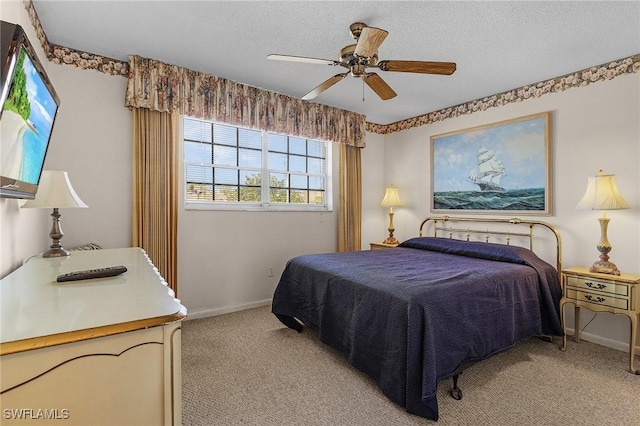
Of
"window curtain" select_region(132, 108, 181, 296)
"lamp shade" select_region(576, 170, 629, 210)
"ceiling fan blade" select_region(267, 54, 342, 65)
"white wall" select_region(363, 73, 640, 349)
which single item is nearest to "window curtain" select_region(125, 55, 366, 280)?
"window curtain" select_region(132, 108, 181, 296)

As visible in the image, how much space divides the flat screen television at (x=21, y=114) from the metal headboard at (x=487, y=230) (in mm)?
3997

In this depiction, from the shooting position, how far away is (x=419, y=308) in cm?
181

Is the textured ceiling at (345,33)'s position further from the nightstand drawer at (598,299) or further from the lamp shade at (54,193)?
the nightstand drawer at (598,299)

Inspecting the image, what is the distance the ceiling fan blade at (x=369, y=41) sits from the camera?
1792 mm

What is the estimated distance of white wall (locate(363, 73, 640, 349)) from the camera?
268 cm

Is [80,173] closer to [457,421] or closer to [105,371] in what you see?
[105,371]

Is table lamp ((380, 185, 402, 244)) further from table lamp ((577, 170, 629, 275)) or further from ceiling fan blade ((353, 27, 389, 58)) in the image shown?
ceiling fan blade ((353, 27, 389, 58))

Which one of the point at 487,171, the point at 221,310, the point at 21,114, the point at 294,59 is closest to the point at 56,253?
the point at 21,114

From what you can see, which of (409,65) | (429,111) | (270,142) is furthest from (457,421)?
(429,111)

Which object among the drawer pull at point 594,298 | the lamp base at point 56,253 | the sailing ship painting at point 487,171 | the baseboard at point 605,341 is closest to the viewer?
the lamp base at point 56,253

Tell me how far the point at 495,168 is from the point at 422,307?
251 centimetres

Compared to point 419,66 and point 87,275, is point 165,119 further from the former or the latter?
point 419,66

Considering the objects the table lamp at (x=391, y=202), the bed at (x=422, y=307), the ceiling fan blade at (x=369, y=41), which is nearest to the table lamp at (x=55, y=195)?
the bed at (x=422, y=307)

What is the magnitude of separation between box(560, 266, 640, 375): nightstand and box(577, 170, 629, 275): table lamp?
0.10 m
